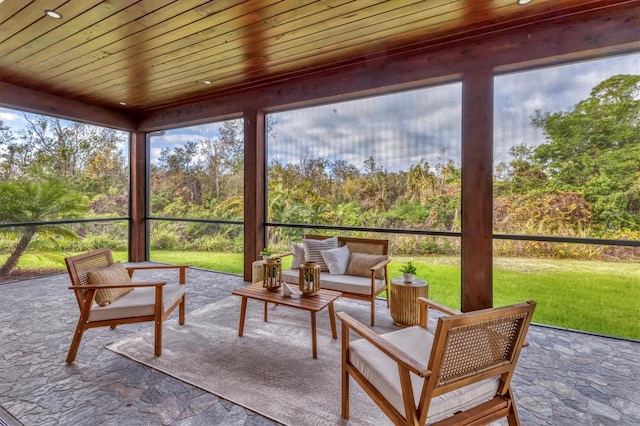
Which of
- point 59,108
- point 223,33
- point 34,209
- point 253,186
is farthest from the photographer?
point 34,209

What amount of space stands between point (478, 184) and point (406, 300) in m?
1.48

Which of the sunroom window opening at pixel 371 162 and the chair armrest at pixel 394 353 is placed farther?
the sunroom window opening at pixel 371 162

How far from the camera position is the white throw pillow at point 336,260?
143 inches

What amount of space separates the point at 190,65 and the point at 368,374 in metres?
4.07

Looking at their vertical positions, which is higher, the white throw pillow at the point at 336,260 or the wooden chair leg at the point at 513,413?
the white throw pillow at the point at 336,260

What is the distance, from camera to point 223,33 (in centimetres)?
308

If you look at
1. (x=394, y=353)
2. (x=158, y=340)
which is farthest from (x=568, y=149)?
(x=158, y=340)

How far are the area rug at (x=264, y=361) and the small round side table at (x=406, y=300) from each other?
186mm

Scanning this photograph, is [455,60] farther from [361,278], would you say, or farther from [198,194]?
[198,194]

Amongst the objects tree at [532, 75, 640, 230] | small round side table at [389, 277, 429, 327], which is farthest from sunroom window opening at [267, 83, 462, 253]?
small round side table at [389, 277, 429, 327]

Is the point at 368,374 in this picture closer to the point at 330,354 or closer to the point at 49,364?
the point at 330,354

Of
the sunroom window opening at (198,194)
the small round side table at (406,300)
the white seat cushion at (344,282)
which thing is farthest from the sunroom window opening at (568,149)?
the sunroom window opening at (198,194)

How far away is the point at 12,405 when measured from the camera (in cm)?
194

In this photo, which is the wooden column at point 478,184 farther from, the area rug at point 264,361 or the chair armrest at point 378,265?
the area rug at point 264,361
